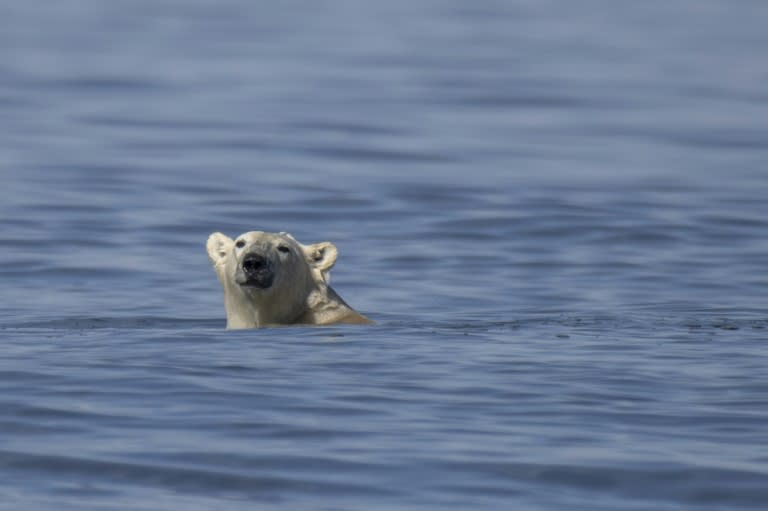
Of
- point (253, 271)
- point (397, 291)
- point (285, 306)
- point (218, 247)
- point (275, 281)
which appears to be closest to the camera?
point (253, 271)

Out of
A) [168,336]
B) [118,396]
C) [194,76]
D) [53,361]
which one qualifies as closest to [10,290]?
[168,336]

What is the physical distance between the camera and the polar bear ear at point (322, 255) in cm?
1579

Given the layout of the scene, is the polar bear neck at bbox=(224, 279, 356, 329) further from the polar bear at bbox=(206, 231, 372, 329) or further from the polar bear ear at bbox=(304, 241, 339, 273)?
the polar bear ear at bbox=(304, 241, 339, 273)

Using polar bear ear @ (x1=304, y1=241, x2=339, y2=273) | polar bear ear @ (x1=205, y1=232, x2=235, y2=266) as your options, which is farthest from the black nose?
polar bear ear @ (x1=304, y1=241, x2=339, y2=273)

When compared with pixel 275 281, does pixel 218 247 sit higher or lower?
higher

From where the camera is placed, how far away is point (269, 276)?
15023 millimetres

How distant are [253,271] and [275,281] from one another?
36cm

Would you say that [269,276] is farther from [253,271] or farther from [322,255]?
[322,255]

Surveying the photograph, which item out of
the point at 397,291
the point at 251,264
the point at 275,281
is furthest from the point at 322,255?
the point at 397,291

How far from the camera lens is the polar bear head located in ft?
49.1

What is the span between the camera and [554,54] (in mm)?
57875

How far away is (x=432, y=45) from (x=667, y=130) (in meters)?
25.8

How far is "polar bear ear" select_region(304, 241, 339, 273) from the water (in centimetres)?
86

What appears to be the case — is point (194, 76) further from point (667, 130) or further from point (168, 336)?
point (168, 336)
